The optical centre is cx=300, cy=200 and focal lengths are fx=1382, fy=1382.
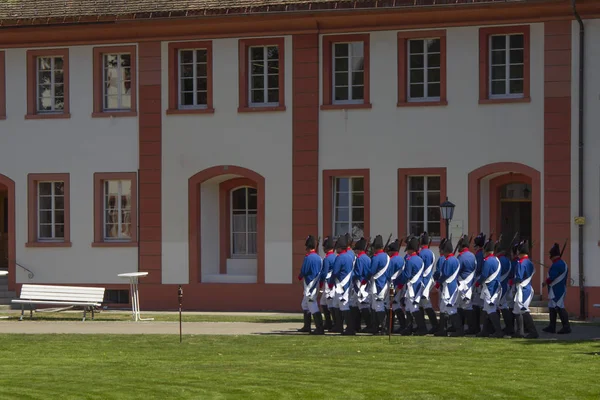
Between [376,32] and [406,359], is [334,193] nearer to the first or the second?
[376,32]

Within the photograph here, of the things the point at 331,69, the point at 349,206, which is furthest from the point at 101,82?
the point at 349,206

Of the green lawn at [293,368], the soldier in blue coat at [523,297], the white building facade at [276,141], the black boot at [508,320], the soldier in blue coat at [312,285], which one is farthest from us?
the white building facade at [276,141]

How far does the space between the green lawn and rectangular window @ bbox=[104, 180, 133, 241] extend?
9544 millimetres

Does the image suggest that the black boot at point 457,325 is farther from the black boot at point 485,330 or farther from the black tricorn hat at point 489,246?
the black tricorn hat at point 489,246

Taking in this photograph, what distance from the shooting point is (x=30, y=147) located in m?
34.7

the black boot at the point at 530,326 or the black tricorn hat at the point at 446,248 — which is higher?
the black tricorn hat at the point at 446,248

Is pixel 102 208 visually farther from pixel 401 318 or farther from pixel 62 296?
pixel 401 318

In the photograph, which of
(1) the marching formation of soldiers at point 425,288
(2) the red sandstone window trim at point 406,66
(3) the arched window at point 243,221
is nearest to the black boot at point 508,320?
(1) the marching formation of soldiers at point 425,288

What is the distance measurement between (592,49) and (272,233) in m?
8.59

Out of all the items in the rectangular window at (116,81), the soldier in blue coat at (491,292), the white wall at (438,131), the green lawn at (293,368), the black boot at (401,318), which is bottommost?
the green lawn at (293,368)

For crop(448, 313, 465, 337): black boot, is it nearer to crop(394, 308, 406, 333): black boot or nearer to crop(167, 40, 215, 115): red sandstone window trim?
crop(394, 308, 406, 333): black boot

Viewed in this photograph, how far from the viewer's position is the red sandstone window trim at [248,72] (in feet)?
108

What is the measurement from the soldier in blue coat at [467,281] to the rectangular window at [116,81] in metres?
12.6

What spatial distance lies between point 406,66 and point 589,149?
4.66m
